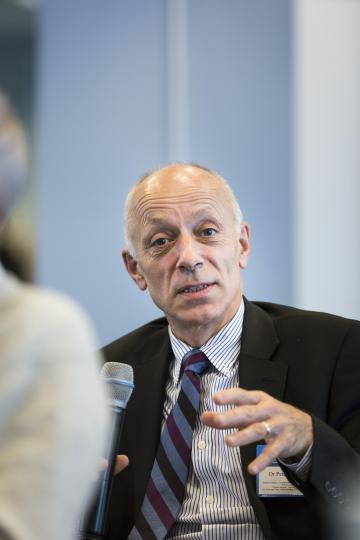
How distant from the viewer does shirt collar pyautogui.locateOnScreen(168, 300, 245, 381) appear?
213 cm

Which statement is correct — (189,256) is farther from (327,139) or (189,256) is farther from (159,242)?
(327,139)

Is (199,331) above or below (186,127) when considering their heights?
below

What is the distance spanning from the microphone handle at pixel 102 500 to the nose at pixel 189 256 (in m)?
0.64

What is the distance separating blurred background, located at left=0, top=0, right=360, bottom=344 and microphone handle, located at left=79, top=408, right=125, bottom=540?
7.66 feet

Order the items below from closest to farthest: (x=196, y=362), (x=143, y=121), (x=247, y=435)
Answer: (x=247, y=435)
(x=196, y=362)
(x=143, y=121)

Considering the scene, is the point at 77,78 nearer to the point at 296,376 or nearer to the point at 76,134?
the point at 76,134

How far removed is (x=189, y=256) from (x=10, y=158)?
120cm

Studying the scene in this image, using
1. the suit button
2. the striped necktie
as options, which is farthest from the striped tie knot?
the suit button

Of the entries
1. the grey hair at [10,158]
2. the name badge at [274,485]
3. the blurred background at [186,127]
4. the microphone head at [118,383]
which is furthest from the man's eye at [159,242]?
the blurred background at [186,127]

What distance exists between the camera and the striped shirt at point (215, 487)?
191cm

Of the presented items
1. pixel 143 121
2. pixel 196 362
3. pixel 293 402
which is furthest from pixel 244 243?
pixel 143 121

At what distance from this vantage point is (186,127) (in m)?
4.25

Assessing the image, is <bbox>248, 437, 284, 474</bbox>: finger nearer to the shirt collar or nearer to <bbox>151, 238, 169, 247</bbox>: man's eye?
the shirt collar

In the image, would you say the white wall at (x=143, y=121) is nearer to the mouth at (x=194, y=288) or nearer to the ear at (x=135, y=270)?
the ear at (x=135, y=270)
